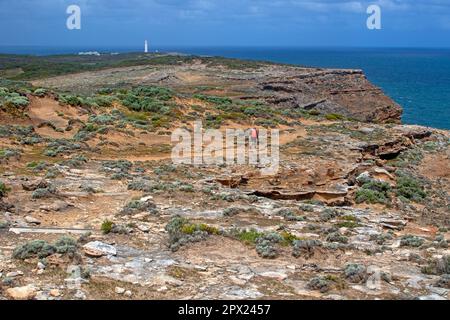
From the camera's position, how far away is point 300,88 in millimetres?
59656

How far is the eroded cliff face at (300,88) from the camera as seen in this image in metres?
55.7

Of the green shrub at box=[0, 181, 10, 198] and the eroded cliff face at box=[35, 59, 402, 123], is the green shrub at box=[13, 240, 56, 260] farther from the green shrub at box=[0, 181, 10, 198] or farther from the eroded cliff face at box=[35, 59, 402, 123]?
the eroded cliff face at box=[35, 59, 402, 123]

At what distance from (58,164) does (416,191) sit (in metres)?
14.4

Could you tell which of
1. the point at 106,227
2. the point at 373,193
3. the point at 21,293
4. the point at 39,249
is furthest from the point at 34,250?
the point at 373,193

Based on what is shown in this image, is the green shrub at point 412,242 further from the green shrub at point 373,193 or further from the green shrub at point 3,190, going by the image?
the green shrub at point 3,190

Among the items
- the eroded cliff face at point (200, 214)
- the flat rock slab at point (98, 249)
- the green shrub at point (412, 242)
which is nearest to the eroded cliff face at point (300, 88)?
the eroded cliff face at point (200, 214)

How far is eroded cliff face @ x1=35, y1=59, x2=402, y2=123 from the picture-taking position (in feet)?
183

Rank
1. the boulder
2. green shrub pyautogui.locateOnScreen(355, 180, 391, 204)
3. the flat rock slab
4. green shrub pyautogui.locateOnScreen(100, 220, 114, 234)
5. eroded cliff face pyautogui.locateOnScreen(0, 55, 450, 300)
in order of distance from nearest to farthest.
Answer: the boulder, eroded cliff face pyautogui.locateOnScreen(0, 55, 450, 300), the flat rock slab, green shrub pyautogui.locateOnScreen(100, 220, 114, 234), green shrub pyautogui.locateOnScreen(355, 180, 391, 204)

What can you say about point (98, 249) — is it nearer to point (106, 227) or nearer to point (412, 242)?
point (106, 227)

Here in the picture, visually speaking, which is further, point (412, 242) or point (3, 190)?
point (3, 190)

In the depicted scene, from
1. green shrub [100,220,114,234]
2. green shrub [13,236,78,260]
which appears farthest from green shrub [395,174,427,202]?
green shrub [13,236,78,260]
